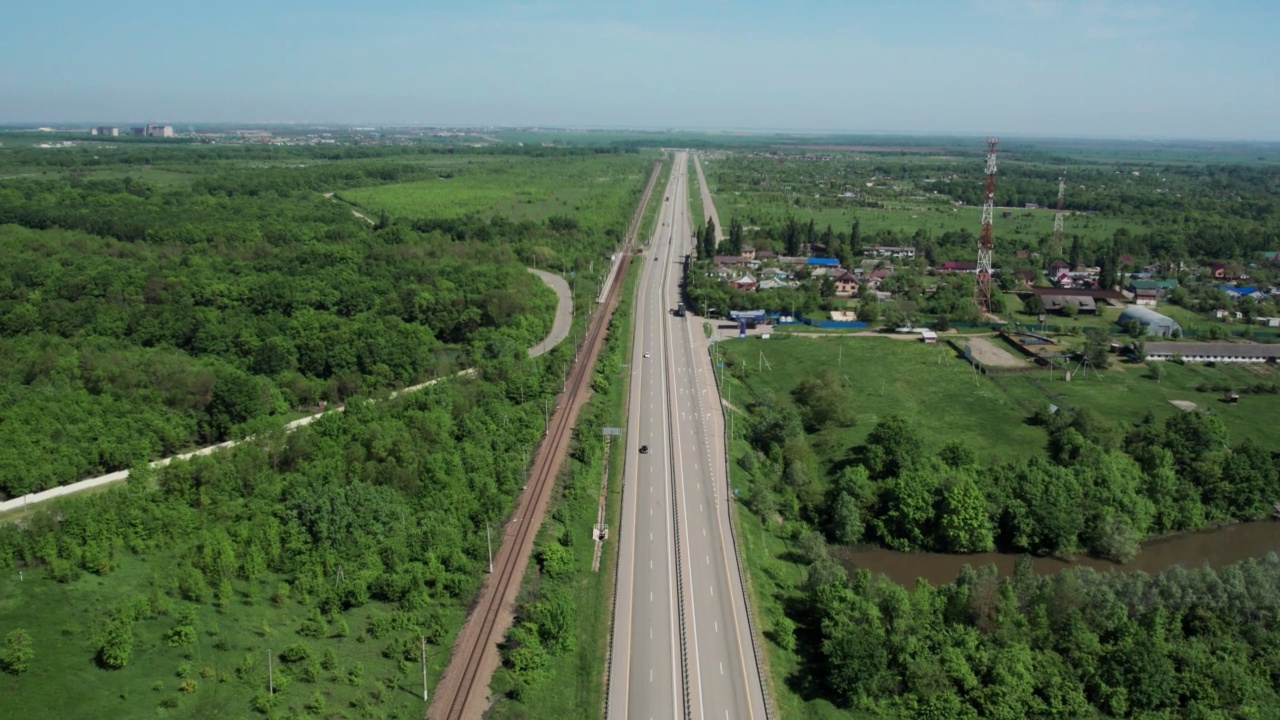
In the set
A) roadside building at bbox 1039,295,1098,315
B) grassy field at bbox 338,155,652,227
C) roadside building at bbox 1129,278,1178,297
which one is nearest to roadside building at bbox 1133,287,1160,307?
roadside building at bbox 1129,278,1178,297

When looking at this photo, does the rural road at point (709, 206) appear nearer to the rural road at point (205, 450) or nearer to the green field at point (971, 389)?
the rural road at point (205, 450)

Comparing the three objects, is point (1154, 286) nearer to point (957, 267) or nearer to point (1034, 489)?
point (957, 267)

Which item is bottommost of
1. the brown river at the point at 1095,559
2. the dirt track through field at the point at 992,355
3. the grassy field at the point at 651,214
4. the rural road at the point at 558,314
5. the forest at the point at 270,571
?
the brown river at the point at 1095,559

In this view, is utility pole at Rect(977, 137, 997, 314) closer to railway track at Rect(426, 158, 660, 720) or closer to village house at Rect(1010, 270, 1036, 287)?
village house at Rect(1010, 270, 1036, 287)

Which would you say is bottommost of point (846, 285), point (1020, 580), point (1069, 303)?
point (1020, 580)

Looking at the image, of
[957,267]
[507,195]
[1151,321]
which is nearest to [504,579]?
[1151,321]

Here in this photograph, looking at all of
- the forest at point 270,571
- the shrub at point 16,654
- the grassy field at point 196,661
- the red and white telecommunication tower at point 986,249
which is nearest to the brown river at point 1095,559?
the forest at point 270,571
